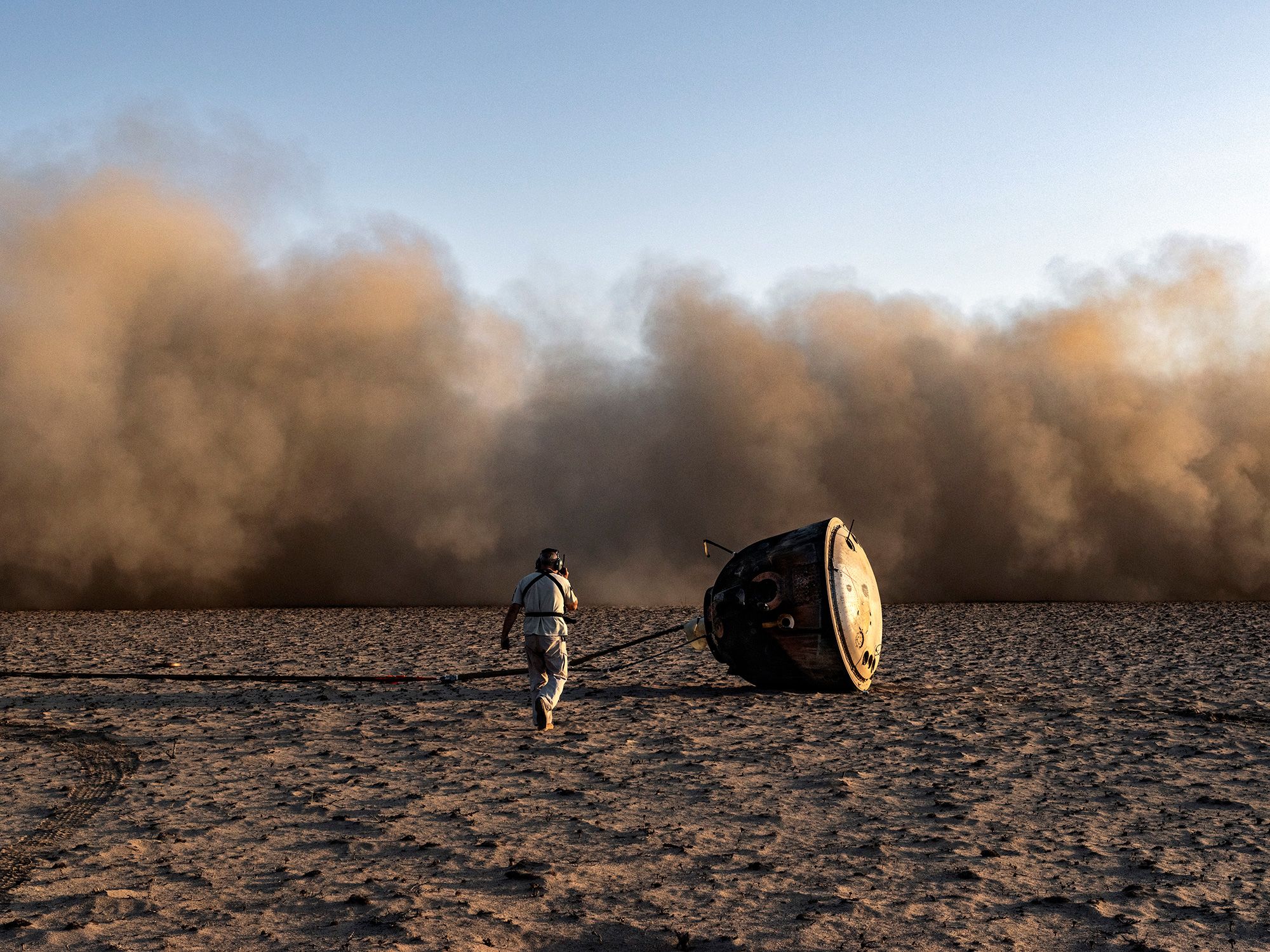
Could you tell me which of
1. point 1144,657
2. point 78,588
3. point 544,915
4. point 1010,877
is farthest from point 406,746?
point 78,588

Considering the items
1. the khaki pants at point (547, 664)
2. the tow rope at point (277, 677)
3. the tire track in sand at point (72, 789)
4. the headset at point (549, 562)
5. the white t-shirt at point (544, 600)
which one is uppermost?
the headset at point (549, 562)

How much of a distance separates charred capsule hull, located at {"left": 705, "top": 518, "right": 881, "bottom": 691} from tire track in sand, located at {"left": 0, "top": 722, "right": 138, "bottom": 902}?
5.34 meters

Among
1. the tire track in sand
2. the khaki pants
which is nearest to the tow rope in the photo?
the khaki pants

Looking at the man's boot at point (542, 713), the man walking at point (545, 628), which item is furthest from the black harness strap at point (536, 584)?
the man's boot at point (542, 713)

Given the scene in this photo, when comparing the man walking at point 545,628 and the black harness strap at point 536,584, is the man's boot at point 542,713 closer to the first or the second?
the man walking at point 545,628

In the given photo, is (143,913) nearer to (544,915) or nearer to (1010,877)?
(544,915)

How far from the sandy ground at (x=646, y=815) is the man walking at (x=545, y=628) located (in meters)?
0.34

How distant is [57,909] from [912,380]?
95.4 feet

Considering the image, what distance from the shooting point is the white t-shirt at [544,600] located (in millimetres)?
8570

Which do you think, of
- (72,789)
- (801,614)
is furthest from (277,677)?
(801,614)

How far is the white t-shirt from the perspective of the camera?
857 centimetres

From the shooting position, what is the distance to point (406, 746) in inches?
320

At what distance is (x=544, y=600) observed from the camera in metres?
8.57

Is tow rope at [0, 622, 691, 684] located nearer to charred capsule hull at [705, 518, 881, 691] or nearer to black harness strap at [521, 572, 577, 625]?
charred capsule hull at [705, 518, 881, 691]
